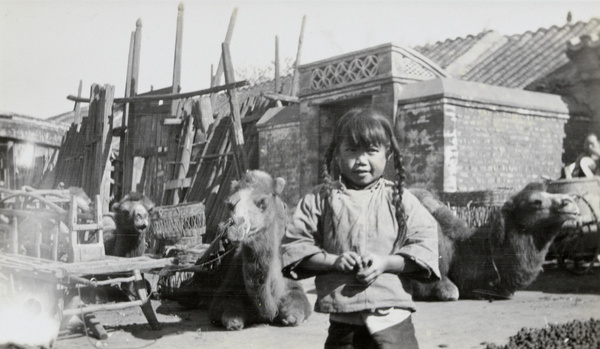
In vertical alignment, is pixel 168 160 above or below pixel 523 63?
below

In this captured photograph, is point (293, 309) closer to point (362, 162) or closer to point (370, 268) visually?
point (362, 162)

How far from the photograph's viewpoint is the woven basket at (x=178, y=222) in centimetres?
852

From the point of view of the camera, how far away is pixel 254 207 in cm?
588

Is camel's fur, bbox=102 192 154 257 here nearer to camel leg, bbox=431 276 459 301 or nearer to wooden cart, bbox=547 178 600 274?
camel leg, bbox=431 276 459 301

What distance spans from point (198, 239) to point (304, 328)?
10.2 ft

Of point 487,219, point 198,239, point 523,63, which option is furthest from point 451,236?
point 523,63

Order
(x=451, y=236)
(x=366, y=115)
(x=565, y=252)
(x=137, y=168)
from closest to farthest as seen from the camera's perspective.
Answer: (x=366, y=115), (x=451, y=236), (x=565, y=252), (x=137, y=168)

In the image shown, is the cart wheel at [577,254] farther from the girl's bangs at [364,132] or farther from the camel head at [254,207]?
the girl's bangs at [364,132]

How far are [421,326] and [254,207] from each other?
1.97 meters

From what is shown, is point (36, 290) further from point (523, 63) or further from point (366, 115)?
point (523, 63)

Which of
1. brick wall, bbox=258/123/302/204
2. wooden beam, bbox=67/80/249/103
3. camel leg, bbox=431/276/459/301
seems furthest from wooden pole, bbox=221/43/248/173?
camel leg, bbox=431/276/459/301

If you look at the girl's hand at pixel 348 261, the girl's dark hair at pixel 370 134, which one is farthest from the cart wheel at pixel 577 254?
the girl's hand at pixel 348 261

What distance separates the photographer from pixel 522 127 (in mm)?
10711

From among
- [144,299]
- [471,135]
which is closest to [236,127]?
[471,135]
